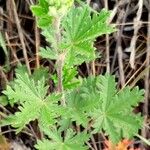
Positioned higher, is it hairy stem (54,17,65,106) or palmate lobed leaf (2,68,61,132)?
hairy stem (54,17,65,106)

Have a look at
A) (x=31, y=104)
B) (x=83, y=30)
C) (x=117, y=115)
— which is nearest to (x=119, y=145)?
Answer: (x=117, y=115)

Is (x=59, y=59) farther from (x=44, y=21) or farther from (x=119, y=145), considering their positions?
(x=119, y=145)

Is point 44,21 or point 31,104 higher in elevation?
point 44,21

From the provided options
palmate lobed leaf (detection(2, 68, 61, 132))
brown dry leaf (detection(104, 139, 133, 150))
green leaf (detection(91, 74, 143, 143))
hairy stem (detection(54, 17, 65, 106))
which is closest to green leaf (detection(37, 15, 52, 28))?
hairy stem (detection(54, 17, 65, 106))

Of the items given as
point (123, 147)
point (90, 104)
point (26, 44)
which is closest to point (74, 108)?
point (90, 104)

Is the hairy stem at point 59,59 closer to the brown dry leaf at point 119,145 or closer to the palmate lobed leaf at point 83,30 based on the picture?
the palmate lobed leaf at point 83,30

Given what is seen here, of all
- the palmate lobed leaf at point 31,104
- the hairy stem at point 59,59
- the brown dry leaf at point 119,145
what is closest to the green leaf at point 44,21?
the hairy stem at point 59,59

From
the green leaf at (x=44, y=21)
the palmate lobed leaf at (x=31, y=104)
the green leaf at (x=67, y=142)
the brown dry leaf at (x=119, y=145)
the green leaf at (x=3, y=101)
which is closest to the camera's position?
the green leaf at (x=44, y=21)

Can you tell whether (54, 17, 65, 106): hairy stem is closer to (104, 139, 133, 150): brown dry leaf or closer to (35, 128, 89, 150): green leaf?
(35, 128, 89, 150): green leaf

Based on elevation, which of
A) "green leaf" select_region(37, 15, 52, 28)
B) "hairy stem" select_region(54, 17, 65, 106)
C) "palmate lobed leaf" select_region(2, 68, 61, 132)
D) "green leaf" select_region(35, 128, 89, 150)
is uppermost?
"green leaf" select_region(37, 15, 52, 28)

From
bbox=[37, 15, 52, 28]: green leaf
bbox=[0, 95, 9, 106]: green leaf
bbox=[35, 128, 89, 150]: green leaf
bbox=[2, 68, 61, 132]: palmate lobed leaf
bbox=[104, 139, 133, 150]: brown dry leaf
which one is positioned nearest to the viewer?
bbox=[37, 15, 52, 28]: green leaf

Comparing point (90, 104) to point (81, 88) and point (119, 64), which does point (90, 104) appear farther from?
point (119, 64)

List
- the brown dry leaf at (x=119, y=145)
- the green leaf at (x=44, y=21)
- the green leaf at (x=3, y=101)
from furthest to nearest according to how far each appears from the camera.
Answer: the green leaf at (x=3, y=101)
the brown dry leaf at (x=119, y=145)
the green leaf at (x=44, y=21)
